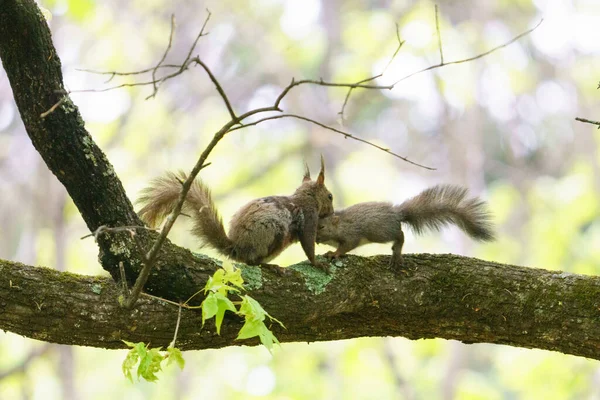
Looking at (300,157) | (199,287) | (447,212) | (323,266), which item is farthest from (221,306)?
(300,157)

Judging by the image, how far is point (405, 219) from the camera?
15.3 feet

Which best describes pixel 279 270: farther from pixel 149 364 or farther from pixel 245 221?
pixel 149 364

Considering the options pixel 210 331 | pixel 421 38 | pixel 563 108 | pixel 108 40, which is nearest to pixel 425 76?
pixel 421 38

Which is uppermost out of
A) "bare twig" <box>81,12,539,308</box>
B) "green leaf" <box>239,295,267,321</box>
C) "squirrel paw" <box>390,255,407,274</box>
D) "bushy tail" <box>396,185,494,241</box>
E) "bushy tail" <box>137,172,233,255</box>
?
"bushy tail" <box>396,185,494,241</box>

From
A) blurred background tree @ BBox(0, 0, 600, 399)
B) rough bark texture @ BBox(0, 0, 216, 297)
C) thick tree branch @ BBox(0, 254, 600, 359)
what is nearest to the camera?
rough bark texture @ BBox(0, 0, 216, 297)

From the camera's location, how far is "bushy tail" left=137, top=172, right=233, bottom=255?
3.70 m

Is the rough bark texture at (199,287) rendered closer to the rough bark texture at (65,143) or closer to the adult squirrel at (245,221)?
the rough bark texture at (65,143)

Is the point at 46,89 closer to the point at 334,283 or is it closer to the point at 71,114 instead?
the point at 71,114

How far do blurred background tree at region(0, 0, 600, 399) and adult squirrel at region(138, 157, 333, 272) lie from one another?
4.91 meters

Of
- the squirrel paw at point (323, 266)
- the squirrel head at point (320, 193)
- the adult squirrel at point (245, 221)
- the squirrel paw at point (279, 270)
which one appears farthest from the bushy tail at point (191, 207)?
the squirrel head at point (320, 193)

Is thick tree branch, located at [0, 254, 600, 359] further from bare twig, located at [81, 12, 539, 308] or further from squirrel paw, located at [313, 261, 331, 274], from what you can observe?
bare twig, located at [81, 12, 539, 308]

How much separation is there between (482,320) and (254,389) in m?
8.45

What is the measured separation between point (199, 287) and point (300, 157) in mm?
9613

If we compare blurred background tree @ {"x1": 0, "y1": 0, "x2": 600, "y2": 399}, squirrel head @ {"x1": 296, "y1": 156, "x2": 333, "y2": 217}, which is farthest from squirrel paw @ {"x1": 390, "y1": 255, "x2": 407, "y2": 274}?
blurred background tree @ {"x1": 0, "y1": 0, "x2": 600, "y2": 399}
